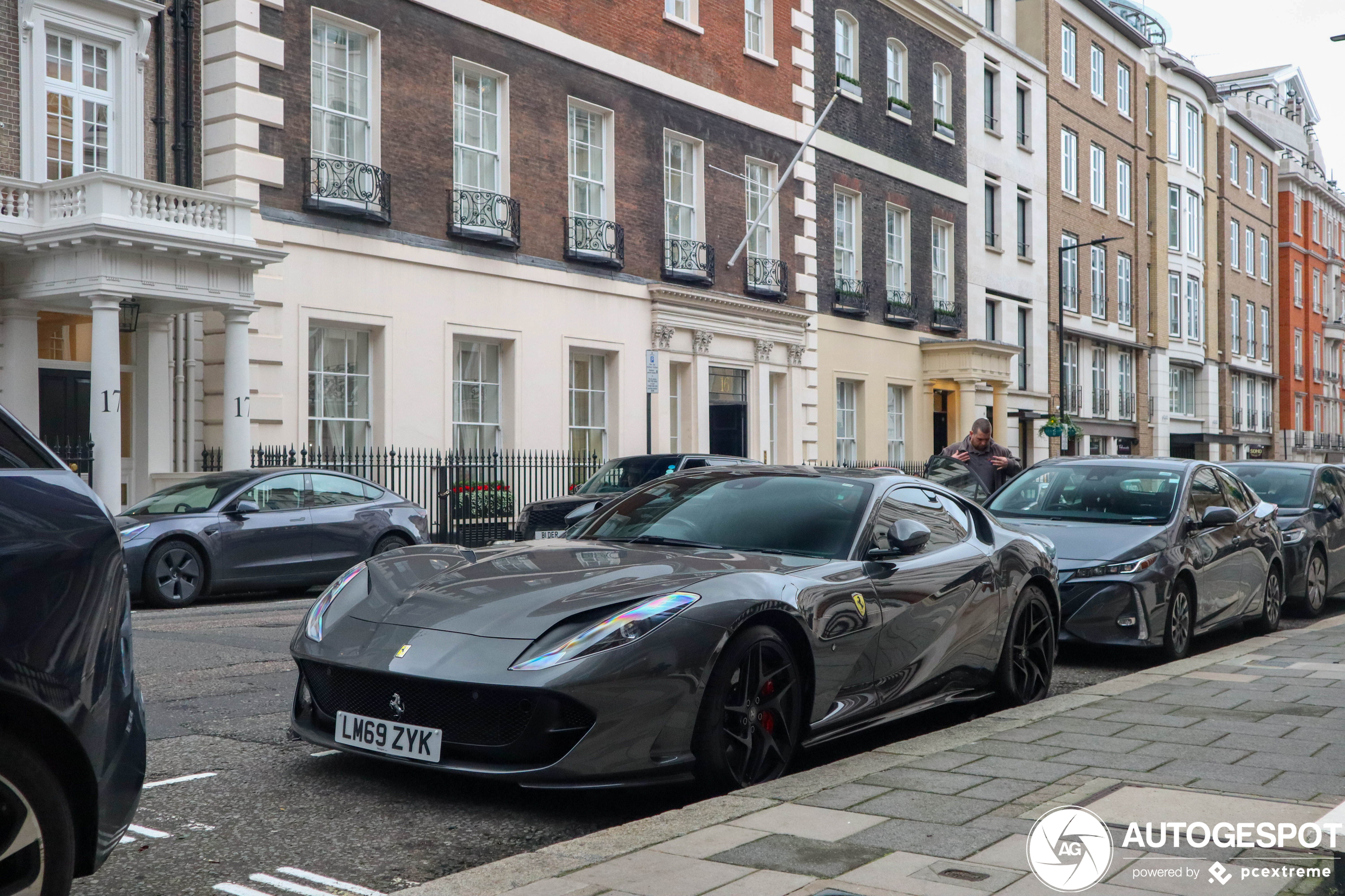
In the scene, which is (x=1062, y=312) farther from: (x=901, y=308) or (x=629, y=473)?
(x=629, y=473)

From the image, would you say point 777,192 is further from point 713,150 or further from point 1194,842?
point 1194,842

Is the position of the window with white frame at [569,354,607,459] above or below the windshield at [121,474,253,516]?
above

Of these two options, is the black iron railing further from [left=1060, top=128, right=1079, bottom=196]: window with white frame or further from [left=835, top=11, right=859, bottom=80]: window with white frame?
[left=1060, top=128, right=1079, bottom=196]: window with white frame

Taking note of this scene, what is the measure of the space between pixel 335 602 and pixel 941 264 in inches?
1196

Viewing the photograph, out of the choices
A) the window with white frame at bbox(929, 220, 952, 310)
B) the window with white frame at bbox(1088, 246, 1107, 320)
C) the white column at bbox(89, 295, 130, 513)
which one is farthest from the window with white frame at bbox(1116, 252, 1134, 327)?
the white column at bbox(89, 295, 130, 513)

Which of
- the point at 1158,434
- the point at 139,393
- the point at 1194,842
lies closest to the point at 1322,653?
the point at 1194,842

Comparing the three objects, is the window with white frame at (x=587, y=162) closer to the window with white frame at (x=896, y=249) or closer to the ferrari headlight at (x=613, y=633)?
the window with white frame at (x=896, y=249)

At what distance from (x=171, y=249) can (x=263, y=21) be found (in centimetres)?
381

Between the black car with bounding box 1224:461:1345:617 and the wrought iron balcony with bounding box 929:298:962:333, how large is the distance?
18.8 m

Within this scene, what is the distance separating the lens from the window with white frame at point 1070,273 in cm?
4022

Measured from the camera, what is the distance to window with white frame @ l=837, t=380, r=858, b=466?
30.5 meters

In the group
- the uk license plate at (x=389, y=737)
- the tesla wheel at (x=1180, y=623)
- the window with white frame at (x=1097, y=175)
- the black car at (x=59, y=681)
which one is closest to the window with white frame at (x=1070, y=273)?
the window with white frame at (x=1097, y=175)

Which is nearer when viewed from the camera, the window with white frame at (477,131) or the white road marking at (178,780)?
the white road marking at (178,780)

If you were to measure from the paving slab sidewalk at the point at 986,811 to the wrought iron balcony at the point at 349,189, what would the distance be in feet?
47.0
